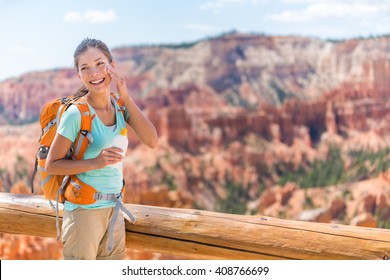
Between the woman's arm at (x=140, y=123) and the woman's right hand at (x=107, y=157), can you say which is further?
the woman's arm at (x=140, y=123)

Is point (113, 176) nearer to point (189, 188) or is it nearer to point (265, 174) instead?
point (189, 188)

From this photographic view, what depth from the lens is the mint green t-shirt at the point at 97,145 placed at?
5.21ft

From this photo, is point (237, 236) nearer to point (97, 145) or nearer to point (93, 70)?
point (97, 145)

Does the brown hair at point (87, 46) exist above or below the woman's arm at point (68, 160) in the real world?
above

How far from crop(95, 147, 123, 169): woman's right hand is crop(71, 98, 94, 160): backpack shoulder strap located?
5cm

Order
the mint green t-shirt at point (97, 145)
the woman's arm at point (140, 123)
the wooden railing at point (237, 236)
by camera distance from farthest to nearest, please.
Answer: the wooden railing at point (237, 236) → the woman's arm at point (140, 123) → the mint green t-shirt at point (97, 145)

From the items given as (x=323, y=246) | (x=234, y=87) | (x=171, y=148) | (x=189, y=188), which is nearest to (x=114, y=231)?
(x=323, y=246)

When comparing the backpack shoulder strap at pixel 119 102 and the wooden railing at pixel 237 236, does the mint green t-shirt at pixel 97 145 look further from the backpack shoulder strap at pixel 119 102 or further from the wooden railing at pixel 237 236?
the wooden railing at pixel 237 236

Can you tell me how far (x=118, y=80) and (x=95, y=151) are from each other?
220mm

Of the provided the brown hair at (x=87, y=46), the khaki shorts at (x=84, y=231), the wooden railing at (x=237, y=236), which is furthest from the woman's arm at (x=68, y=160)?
the wooden railing at (x=237, y=236)

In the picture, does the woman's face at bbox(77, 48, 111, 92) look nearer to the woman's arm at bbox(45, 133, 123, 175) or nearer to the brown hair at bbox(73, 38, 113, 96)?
the brown hair at bbox(73, 38, 113, 96)

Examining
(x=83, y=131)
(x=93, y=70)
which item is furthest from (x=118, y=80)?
(x=83, y=131)

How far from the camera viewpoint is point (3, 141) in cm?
3344

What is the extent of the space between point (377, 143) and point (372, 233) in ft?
117
